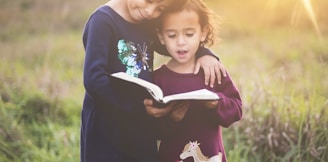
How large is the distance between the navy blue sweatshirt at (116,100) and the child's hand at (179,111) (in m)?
0.09

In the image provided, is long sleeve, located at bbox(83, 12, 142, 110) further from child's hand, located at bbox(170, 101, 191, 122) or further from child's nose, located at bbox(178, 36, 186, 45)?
child's nose, located at bbox(178, 36, 186, 45)

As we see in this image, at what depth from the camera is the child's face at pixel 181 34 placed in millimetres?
2588

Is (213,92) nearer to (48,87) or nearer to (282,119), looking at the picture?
(282,119)

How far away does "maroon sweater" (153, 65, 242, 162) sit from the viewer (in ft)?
8.46

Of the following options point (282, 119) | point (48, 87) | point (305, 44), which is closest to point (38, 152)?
point (48, 87)

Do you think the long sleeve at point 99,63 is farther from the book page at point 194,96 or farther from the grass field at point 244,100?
the grass field at point 244,100

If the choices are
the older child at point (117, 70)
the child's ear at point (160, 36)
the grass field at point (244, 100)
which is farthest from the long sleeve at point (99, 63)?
A: the grass field at point (244, 100)

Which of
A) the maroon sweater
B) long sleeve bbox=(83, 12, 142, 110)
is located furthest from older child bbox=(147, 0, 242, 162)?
long sleeve bbox=(83, 12, 142, 110)

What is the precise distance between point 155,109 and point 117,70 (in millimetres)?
283

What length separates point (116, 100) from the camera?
2.47m

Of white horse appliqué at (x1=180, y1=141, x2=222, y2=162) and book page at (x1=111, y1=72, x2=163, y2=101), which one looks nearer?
book page at (x1=111, y1=72, x2=163, y2=101)

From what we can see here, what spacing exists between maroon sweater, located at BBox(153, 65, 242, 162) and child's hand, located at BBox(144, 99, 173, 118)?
99 millimetres

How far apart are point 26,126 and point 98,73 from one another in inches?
109

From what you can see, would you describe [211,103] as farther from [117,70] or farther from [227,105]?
[117,70]
